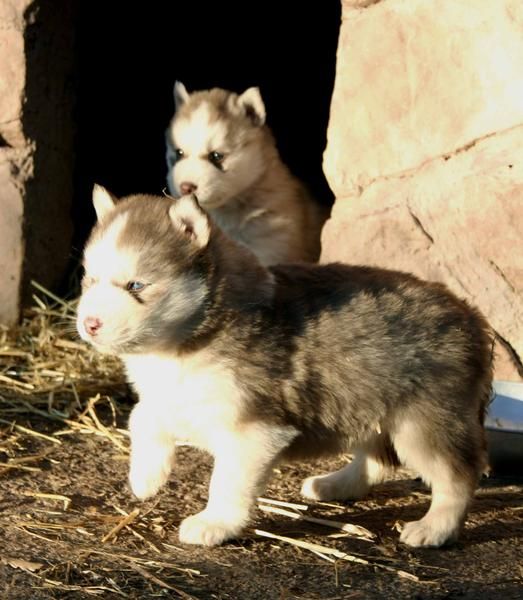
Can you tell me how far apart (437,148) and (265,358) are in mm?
2130

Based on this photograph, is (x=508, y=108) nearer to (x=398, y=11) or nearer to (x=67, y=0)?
(x=398, y=11)

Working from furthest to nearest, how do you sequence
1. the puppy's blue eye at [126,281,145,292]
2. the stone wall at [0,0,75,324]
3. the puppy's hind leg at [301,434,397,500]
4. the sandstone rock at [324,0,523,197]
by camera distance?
1. the stone wall at [0,0,75,324]
2. the sandstone rock at [324,0,523,197]
3. the puppy's hind leg at [301,434,397,500]
4. the puppy's blue eye at [126,281,145,292]

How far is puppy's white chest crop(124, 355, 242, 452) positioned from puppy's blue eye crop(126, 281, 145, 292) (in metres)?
0.29

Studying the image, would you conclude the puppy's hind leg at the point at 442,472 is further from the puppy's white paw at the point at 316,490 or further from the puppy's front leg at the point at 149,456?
the puppy's front leg at the point at 149,456

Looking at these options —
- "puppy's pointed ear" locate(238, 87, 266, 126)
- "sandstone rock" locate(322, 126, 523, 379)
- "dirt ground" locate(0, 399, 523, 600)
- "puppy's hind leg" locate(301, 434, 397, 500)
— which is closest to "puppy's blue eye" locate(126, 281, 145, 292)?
"dirt ground" locate(0, 399, 523, 600)

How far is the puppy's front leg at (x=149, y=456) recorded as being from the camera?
4.29 metres

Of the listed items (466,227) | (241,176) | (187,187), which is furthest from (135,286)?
(241,176)

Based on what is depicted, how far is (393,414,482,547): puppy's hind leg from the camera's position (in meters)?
4.25

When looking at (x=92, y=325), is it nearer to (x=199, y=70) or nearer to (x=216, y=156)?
(x=216, y=156)

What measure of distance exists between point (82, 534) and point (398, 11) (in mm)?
3159

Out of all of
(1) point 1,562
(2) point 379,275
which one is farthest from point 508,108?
(1) point 1,562

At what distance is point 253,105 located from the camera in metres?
7.47

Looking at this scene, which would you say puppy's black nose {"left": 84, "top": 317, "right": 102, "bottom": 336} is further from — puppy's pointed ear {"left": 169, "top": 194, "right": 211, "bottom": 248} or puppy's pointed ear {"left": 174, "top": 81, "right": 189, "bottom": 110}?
puppy's pointed ear {"left": 174, "top": 81, "right": 189, "bottom": 110}

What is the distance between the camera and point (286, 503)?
15.0ft
